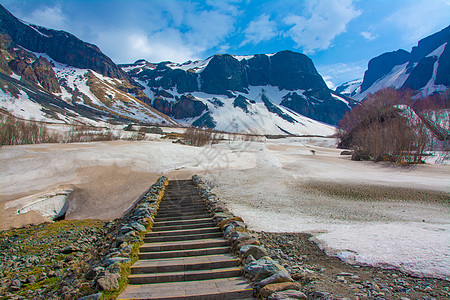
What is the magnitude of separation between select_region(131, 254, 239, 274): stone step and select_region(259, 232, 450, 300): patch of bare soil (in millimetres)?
1320

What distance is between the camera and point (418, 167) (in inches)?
1015

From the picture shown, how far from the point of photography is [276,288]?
4051 mm

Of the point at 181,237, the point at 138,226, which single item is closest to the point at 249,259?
the point at 181,237

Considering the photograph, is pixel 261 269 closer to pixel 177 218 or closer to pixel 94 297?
pixel 94 297

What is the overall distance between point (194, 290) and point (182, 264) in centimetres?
99

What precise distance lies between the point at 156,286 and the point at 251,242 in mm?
2530

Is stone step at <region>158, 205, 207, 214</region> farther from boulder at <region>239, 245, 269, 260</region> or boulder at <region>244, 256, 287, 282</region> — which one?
boulder at <region>244, 256, 287, 282</region>

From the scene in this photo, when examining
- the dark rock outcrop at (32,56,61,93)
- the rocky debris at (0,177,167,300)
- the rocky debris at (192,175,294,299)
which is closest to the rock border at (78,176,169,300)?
the rocky debris at (0,177,167,300)

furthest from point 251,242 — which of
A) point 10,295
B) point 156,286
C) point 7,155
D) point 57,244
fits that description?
point 7,155

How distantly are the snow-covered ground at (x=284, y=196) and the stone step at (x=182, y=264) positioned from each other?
2901 mm

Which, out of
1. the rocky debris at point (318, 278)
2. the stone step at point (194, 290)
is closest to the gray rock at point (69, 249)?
the stone step at point (194, 290)

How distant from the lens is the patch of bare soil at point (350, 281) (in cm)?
403

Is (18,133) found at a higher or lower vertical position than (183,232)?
higher

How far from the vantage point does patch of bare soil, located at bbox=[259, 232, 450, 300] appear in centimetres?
403
